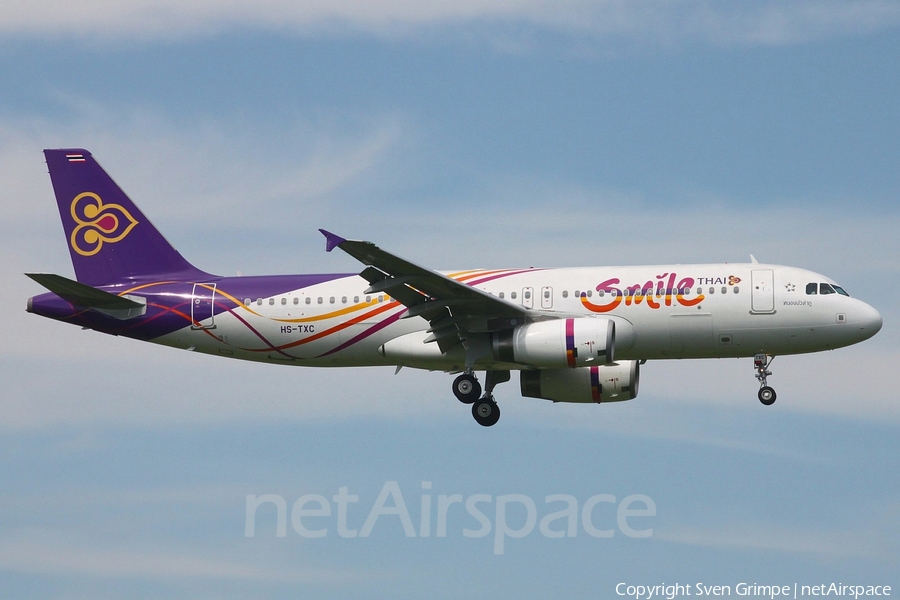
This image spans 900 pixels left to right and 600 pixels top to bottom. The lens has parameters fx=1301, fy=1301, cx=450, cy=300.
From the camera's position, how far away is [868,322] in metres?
38.1

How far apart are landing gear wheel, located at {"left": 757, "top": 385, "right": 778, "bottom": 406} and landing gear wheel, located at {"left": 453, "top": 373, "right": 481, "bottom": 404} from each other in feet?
28.0

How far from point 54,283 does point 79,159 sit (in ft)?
22.3

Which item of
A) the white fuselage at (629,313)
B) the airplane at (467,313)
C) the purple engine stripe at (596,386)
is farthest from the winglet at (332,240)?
the purple engine stripe at (596,386)

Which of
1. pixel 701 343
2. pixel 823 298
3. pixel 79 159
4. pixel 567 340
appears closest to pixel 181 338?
pixel 79 159

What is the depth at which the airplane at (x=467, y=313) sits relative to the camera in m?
37.6

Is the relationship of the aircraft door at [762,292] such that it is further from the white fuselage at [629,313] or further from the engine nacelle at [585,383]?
the engine nacelle at [585,383]

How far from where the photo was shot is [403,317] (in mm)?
39031

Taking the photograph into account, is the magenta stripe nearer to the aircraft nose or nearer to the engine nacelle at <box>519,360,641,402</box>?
the engine nacelle at <box>519,360,641,402</box>

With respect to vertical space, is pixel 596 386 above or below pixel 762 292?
below

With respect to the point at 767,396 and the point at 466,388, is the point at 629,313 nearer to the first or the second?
the point at 767,396

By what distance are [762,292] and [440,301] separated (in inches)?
369

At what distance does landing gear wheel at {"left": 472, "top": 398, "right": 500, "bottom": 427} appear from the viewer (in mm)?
39969

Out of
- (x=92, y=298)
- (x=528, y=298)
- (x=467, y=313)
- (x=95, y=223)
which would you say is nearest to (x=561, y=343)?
(x=528, y=298)

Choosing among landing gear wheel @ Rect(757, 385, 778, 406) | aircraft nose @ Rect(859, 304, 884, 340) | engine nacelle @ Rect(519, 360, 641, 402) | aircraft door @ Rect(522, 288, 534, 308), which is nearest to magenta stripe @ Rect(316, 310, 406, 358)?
aircraft door @ Rect(522, 288, 534, 308)
